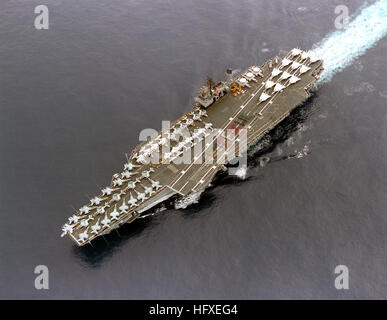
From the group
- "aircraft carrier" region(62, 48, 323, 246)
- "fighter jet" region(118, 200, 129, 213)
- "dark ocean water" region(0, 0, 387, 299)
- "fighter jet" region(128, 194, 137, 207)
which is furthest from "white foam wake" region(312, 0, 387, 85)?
"fighter jet" region(118, 200, 129, 213)

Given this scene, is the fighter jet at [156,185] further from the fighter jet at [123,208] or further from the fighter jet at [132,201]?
the fighter jet at [123,208]

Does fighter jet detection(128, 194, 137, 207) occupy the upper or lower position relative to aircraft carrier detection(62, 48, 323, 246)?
lower

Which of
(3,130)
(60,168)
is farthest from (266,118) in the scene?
(3,130)

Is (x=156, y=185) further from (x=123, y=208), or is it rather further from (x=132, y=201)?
(x=123, y=208)

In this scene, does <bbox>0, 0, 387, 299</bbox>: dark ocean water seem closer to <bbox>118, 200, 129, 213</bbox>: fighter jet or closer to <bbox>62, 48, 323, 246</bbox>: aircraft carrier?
<bbox>118, 200, 129, 213</bbox>: fighter jet

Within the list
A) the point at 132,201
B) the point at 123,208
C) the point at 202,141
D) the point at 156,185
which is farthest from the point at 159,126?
the point at 123,208
